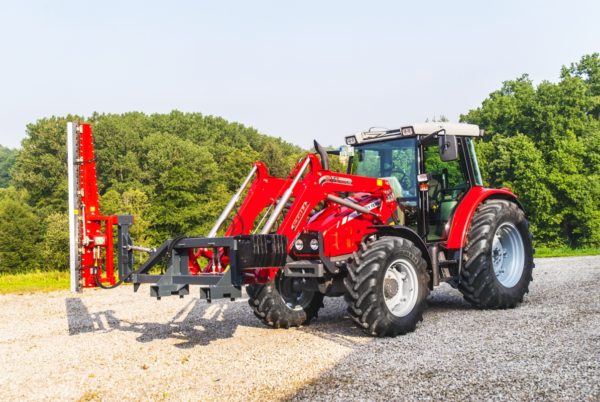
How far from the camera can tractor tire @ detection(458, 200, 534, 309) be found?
9.02 m

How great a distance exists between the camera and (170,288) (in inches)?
273

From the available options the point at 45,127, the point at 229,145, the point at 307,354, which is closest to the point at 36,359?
the point at 307,354

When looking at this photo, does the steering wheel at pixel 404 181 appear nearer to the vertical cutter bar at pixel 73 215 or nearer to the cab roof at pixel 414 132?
the cab roof at pixel 414 132

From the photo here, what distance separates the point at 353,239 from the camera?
27.1ft

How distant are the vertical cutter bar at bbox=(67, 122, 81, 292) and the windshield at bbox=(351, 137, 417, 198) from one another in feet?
13.5

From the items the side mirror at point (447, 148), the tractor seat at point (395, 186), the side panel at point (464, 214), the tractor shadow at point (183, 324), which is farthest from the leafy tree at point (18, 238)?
the side mirror at point (447, 148)

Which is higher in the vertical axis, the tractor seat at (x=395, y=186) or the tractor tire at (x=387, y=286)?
the tractor seat at (x=395, y=186)

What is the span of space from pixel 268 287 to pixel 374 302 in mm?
1722

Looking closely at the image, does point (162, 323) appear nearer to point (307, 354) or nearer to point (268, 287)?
point (268, 287)

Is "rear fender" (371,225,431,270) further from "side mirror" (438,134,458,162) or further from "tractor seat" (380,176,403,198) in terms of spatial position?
"side mirror" (438,134,458,162)

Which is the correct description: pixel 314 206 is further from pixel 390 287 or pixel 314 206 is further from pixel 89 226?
pixel 89 226

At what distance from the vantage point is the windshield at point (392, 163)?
9047 mm

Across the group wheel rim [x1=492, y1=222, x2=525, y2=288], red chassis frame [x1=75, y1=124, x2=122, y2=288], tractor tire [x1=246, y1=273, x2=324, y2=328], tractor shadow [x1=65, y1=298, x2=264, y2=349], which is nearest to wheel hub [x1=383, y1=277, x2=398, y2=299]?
tractor tire [x1=246, y1=273, x2=324, y2=328]

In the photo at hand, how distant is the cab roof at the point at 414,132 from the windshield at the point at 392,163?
0.32 feet
